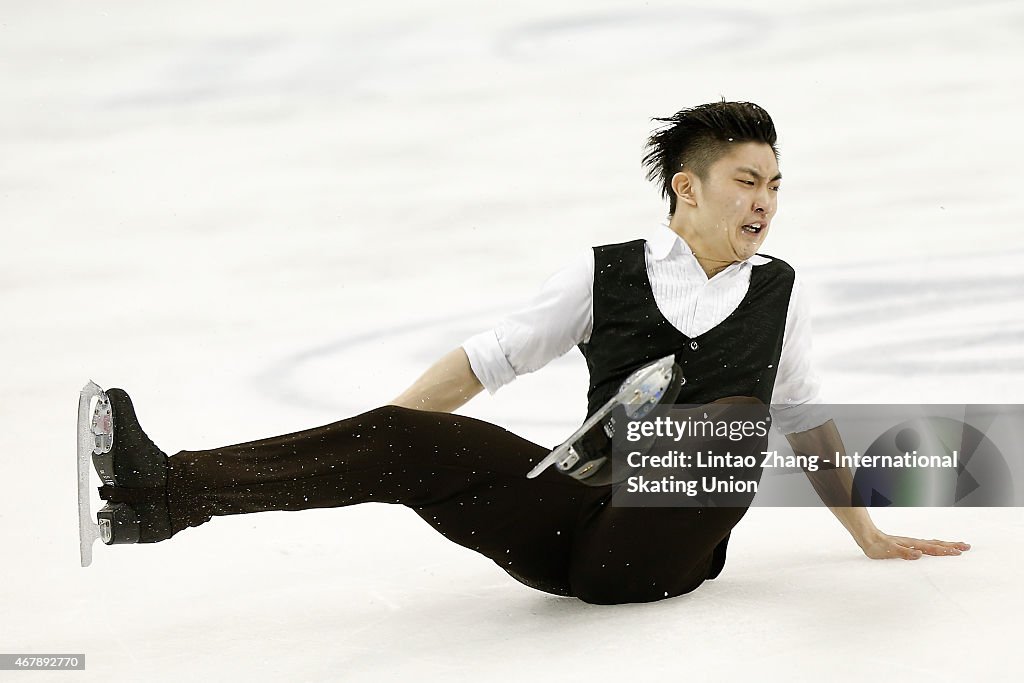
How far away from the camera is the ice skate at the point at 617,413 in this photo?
191cm

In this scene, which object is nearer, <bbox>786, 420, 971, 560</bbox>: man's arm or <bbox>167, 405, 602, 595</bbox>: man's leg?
<bbox>167, 405, 602, 595</bbox>: man's leg

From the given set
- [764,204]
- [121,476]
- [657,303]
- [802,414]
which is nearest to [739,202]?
[764,204]

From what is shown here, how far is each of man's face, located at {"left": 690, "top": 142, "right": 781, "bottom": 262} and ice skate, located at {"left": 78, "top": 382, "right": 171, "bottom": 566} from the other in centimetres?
96

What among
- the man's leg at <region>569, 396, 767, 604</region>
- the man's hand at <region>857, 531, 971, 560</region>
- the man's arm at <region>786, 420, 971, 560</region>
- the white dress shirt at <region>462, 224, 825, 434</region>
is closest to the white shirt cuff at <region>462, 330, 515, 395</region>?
the white dress shirt at <region>462, 224, 825, 434</region>

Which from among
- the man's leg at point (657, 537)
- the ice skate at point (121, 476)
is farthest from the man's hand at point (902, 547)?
the ice skate at point (121, 476)

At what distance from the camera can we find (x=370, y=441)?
201 centimetres

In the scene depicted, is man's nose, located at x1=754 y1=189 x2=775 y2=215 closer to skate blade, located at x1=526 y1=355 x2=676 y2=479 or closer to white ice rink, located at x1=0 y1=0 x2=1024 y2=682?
skate blade, located at x1=526 y1=355 x2=676 y2=479

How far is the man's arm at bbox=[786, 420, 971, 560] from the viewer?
2.27m

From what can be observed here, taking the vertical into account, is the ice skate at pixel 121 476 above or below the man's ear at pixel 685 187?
below

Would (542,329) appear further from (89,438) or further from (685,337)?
(89,438)

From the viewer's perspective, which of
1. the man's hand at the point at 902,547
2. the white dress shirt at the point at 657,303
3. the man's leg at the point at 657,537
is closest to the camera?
the man's leg at the point at 657,537

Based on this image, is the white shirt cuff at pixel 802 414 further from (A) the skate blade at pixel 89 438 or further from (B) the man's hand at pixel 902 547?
(A) the skate blade at pixel 89 438

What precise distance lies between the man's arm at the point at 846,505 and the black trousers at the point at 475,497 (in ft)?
0.84

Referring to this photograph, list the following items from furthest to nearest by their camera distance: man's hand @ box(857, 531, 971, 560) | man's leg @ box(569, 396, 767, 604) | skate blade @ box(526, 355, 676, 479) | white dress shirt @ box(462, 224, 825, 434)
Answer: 1. man's hand @ box(857, 531, 971, 560)
2. white dress shirt @ box(462, 224, 825, 434)
3. man's leg @ box(569, 396, 767, 604)
4. skate blade @ box(526, 355, 676, 479)
